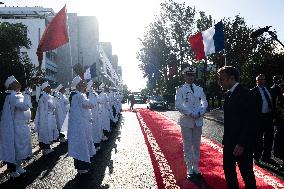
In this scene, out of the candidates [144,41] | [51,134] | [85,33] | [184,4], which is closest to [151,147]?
[51,134]

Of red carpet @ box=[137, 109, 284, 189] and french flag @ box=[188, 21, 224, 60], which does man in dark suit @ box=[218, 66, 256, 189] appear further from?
french flag @ box=[188, 21, 224, 60]

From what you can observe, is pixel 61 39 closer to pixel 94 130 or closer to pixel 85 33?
pixel 94 130

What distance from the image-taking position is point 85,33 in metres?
108

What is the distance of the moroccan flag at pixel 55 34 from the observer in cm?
1278

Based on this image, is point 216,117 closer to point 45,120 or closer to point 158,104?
point 45,120

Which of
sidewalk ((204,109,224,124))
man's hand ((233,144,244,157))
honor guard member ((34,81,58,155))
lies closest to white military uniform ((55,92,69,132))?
honor guard member ((34,81,58,155))

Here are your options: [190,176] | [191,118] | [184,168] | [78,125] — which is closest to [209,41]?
[184,168]

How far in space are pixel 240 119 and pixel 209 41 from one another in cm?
1050

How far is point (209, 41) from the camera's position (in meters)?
15.4

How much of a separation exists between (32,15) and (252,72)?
57197 millimetres

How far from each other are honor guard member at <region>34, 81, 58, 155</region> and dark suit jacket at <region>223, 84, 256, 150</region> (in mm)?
7350

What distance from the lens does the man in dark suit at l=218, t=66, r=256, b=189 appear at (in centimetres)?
511

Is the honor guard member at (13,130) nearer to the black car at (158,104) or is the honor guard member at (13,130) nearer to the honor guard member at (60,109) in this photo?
the honor guard member at (60,109)

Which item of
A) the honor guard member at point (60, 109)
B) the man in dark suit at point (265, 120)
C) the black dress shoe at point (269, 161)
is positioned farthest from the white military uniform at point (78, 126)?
the honor guard member at point (60, 109)
